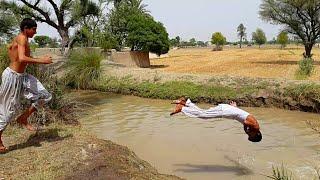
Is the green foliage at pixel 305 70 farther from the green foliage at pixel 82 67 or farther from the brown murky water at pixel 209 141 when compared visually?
the green foliage at pixel 82 67

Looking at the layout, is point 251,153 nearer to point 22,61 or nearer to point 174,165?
point 174,165

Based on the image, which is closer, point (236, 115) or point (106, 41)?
point (236, 115)

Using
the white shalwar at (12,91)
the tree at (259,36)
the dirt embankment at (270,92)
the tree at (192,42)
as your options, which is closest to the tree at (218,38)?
the tree at (259,36)

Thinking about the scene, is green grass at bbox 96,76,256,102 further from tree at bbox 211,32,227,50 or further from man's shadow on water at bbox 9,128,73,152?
tree at bbox 211,32,227,50

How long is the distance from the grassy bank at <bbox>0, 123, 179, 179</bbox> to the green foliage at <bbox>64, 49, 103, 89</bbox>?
31.5ft

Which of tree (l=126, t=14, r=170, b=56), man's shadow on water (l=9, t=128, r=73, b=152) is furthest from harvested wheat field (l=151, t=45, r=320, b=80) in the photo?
man's shadow on water (l=9, t=128, r=73, b=152)

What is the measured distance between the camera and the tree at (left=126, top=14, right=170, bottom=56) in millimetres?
27906

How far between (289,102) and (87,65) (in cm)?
783

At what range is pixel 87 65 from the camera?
16.6 metres

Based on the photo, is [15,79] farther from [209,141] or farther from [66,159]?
[209,141]

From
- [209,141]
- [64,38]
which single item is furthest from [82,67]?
[209,141]

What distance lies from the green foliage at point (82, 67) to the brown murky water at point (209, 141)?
13.0 ft

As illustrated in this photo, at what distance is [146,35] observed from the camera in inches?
1099

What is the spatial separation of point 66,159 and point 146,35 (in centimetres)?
Answer: 2277
